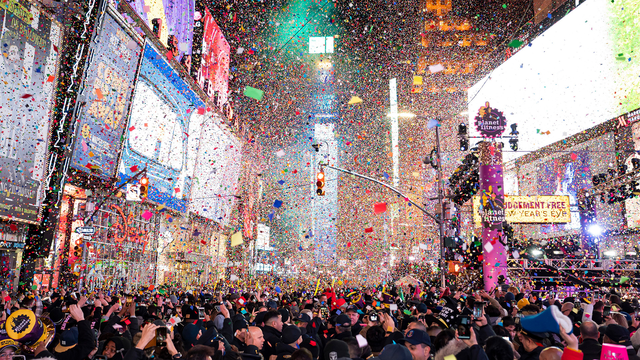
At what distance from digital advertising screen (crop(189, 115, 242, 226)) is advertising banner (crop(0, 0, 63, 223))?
24.5 m

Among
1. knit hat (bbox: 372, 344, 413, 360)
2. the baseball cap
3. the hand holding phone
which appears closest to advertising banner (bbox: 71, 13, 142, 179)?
the hand holding phone

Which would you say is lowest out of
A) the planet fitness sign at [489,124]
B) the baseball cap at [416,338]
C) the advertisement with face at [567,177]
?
the baseball cap at [416,338]

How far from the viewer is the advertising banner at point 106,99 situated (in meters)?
24.5

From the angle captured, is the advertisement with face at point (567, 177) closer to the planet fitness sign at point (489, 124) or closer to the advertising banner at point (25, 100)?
the planet fitness sign at point (489, 124)

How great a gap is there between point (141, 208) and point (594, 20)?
37.1 m

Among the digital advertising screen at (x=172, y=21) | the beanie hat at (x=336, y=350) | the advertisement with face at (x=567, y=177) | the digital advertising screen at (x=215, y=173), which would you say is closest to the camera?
the beanie hat at (x=336, y=350)

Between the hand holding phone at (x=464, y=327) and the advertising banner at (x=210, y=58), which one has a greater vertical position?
the advertising banner at (x=210, y=58)

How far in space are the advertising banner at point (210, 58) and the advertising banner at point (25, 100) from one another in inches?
964

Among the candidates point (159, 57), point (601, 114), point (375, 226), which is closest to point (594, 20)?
point (601, 114)

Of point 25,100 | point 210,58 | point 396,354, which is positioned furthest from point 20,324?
point 210,58

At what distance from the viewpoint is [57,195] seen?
68.4 feet

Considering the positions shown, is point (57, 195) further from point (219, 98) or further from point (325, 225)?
point (325, 225)

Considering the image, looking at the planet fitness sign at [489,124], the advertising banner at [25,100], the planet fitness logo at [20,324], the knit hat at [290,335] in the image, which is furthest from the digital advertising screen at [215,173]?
the knit hat at [290,335]

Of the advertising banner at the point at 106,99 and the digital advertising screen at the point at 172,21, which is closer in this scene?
the advertising banner at the point at 106,99
